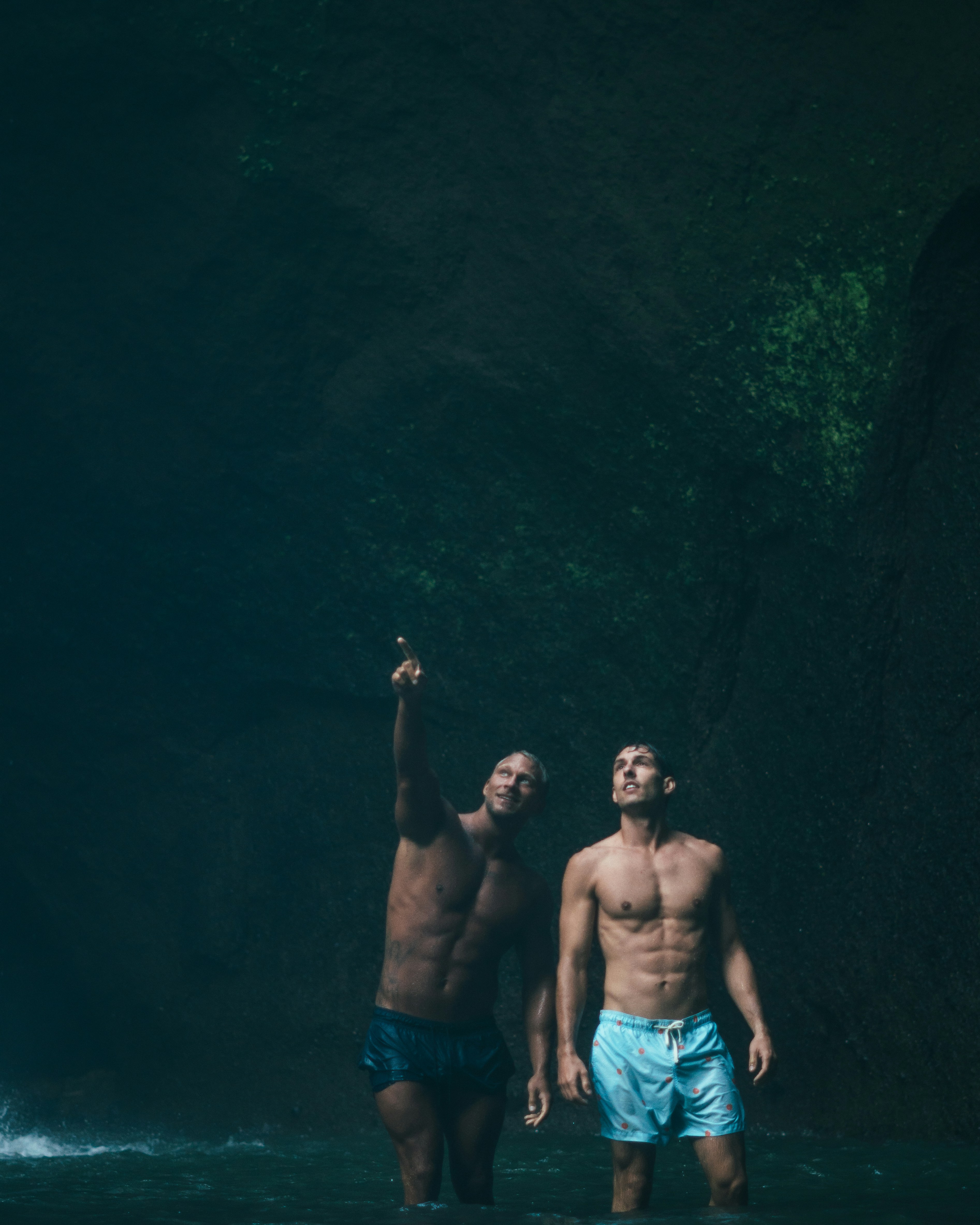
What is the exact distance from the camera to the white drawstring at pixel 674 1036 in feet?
12.3

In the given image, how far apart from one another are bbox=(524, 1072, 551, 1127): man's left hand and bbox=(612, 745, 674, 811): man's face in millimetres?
954

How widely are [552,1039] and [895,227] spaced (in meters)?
4.01

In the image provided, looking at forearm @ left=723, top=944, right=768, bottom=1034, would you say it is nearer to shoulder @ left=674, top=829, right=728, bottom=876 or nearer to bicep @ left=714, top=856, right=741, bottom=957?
bicep @ left=714, top=856, right=741, bottom=957

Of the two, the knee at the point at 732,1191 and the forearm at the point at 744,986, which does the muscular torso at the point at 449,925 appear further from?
the knee at the point at 732,1191

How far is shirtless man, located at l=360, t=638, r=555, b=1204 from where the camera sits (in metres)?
3.91

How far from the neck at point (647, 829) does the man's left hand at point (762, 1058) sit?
0.70 meters

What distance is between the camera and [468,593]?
6438 mm

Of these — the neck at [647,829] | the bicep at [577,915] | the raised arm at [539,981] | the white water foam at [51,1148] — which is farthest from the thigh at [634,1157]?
the white water foam at [51,1148]

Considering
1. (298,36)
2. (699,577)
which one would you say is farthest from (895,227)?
(298,36)

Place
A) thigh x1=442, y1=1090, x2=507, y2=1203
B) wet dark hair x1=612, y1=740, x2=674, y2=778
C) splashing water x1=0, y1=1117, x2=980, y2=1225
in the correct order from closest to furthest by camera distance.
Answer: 1. splashing water x1=0, y1=1117, x2=980, y2=1225
2. thigh x1=442, y1=1090, x2=507, y2=1203
3. wet dark hair x1=612, y1=740, x2=674, y2=778

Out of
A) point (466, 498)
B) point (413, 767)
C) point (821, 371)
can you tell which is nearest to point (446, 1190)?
point (413, 767)

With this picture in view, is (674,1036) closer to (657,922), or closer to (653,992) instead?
(653,992)

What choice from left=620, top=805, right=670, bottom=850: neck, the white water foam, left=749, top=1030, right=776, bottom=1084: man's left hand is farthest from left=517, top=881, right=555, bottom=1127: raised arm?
the white water foam

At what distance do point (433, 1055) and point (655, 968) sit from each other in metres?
0.82
